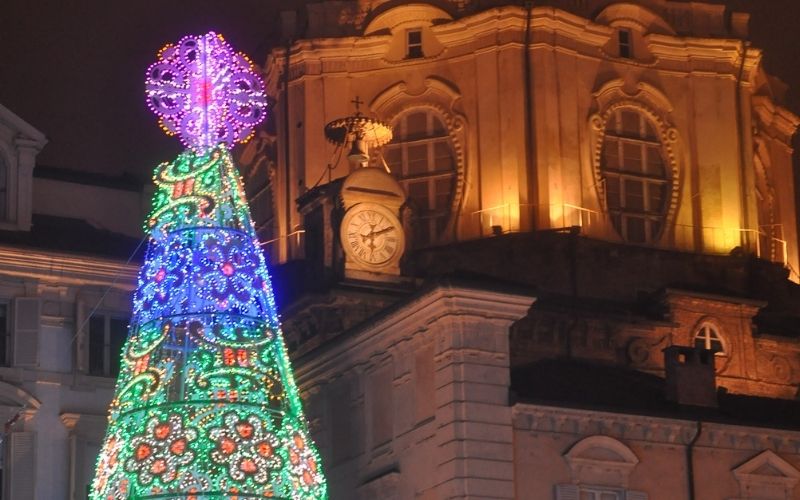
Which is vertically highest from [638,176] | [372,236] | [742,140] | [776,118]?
[776,118]

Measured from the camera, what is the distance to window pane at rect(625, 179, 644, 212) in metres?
62.4

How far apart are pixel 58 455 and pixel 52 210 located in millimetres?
7300

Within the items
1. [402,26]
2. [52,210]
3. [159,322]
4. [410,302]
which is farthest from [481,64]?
[159,322]

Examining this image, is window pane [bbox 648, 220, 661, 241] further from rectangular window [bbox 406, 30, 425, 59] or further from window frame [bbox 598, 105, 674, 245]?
rectangular window [bbox 406, 30, 425, 59]

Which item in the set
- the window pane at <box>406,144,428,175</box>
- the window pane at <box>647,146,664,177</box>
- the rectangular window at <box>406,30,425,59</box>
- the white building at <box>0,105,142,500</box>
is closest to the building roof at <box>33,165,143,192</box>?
the white building at <box>0,105,142,500</box>

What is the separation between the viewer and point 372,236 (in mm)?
54031

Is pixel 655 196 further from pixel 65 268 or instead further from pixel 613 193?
pixel 65 268

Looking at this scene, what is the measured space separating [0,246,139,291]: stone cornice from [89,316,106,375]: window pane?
2.53 ft

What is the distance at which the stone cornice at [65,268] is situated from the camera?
157 feet

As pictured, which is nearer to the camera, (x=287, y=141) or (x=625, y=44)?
(x=625, y=44)

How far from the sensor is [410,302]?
44875 mm

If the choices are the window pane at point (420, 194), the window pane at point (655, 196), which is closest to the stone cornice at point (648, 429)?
the window pane at point (655, 196)

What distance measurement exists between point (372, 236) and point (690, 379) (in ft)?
30.8

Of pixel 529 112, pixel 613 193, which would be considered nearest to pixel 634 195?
pixel 613 193
